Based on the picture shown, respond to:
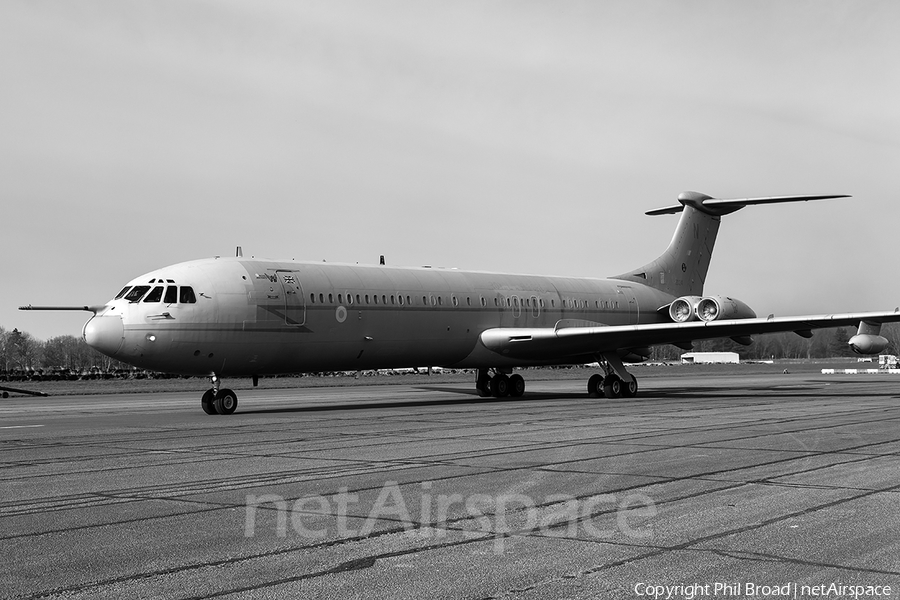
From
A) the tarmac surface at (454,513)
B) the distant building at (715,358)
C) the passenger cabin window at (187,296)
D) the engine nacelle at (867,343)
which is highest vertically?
the passenger cabin window at (187,296)

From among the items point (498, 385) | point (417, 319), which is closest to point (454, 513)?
point (417, 319)

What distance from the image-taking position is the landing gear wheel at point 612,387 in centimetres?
3375

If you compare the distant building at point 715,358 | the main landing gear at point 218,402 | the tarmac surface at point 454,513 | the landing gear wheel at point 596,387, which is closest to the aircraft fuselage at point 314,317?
the main landing gear at point 218,402

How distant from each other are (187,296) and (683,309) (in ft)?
69.7

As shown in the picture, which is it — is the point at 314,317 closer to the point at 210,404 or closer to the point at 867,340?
the point at 210,404

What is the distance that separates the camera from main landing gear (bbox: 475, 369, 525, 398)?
114 ft

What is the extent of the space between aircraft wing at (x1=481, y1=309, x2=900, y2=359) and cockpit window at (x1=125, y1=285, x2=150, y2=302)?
479 inches

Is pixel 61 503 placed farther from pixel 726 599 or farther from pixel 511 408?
pixel 511 408

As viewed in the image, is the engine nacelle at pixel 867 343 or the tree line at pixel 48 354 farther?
the tree line at pixel 48 354

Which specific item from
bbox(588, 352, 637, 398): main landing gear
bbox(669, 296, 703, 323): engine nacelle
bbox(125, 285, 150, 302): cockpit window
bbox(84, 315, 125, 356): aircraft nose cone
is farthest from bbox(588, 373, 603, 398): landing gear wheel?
bbox(84, 315, 125, 356): aircraft nose cone

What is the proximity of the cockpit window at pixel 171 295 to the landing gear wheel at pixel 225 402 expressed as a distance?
8.73 feet

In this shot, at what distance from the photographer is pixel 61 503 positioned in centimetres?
1000

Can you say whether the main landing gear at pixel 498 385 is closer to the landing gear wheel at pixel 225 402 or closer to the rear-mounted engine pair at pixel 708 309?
the rear-mounted engine pair at pixel 708 309

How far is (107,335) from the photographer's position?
2366 cm
